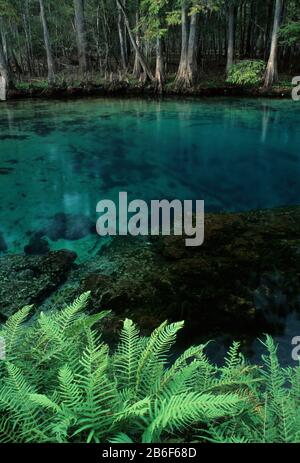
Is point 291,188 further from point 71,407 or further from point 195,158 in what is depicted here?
point 71,407

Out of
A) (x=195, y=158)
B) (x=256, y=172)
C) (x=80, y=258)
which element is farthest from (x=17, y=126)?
(x=80, y=258)

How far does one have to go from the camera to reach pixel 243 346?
3.95 m

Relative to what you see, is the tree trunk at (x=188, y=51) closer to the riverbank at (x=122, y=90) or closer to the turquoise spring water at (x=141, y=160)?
the riverbank at (x=122, y=90)

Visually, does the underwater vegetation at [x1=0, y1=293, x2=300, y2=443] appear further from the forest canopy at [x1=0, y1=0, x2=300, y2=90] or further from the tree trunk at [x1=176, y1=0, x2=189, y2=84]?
the tree trunk at [x1=176, y1=0, x2=189, y2=84]

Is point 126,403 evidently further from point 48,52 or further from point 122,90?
point 48,52

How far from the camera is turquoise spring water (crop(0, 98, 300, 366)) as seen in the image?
812cm

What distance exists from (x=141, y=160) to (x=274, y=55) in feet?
37.3

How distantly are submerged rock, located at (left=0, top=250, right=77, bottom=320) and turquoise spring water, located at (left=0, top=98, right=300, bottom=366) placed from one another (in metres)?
0.50

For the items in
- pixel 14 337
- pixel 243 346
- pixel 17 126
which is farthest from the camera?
pixel 17 126

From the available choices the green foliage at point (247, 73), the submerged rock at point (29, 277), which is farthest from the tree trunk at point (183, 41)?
the submerged rock at point (29, 277)

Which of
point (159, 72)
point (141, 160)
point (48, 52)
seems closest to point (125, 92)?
point (159, 72)

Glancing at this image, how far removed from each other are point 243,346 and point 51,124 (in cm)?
1300

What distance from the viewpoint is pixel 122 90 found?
2136 cm

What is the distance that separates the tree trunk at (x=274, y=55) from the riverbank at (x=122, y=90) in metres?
0.72
